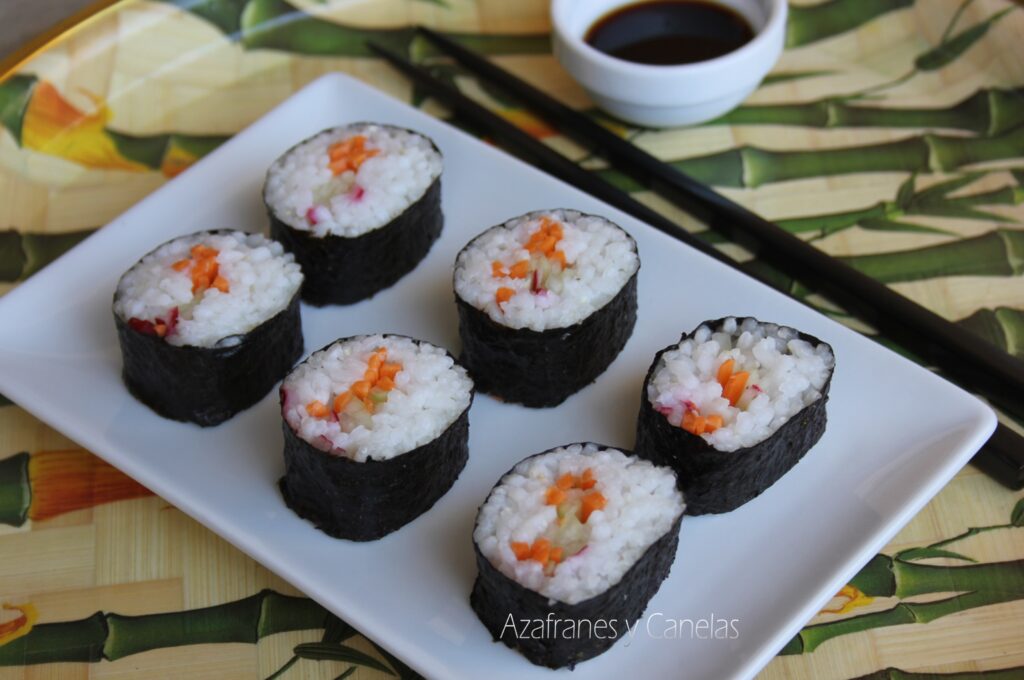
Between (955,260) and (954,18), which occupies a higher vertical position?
(954,18)

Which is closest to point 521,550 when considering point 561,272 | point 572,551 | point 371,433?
point 572,551

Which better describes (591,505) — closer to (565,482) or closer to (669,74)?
(565,482)

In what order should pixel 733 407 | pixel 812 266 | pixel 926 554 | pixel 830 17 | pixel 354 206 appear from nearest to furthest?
pixel 733 407 < pixel 926 554 < pixel 354 206 < pixel 812 266 < pixel 830 17

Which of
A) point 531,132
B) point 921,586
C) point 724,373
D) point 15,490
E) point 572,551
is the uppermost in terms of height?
point 724,373

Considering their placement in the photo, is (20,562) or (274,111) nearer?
(20,562)

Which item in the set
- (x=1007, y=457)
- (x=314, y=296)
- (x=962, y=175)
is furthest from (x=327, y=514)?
(x=962, y=175)

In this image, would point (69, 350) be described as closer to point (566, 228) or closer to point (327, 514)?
point (327, 514)

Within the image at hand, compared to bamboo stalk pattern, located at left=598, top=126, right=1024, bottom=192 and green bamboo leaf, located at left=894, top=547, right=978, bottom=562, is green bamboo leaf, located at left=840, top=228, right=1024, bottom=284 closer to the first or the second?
bamboo stalk pattern, located at left=598, top=126, right=1024, bottom=192
